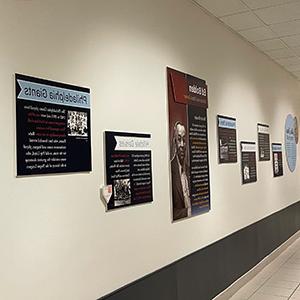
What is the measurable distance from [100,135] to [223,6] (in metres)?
2.32

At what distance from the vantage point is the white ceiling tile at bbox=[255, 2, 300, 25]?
433 cm

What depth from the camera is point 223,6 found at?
13.9 feet

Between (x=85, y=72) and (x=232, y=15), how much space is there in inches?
98.9

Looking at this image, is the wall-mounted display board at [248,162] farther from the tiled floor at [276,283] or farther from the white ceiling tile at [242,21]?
the white ceiling tile at [242,21]

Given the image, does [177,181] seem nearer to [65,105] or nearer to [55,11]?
[65,105]

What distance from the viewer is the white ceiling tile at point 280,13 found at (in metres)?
4.33

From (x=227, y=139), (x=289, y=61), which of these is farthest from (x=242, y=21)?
(x=289, y=61)

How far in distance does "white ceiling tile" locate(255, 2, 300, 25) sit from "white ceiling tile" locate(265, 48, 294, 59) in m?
1.39

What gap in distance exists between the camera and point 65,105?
2449 mm

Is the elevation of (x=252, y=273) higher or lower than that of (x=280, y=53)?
lower

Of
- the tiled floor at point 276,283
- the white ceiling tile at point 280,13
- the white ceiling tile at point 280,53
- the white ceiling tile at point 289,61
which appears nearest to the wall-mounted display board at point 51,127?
the white ceiling tile at point 280,13

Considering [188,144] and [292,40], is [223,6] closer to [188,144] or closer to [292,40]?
[188,144]

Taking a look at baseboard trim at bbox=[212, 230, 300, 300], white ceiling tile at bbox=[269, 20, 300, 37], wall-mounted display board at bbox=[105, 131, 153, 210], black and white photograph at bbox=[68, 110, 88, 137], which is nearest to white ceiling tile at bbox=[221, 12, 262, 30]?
white ceiling tile at bbox=[269, 20, 300, 37]

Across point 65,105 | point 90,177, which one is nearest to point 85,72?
point 65,105
